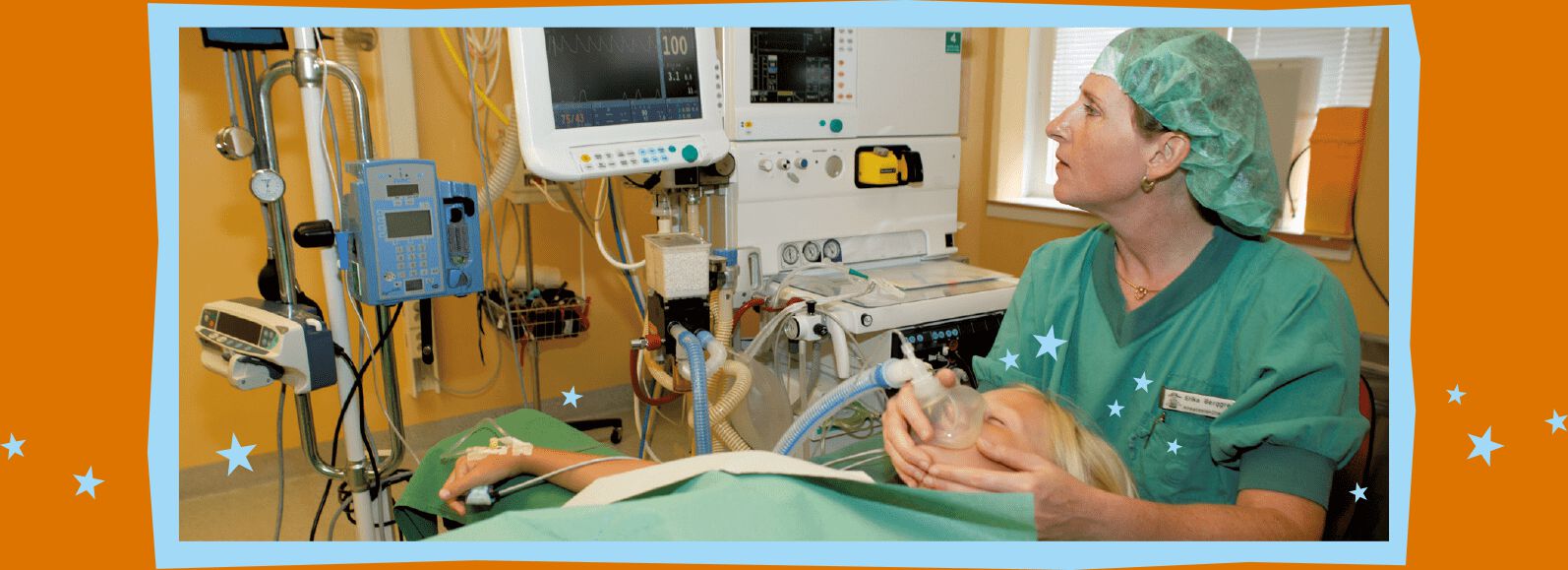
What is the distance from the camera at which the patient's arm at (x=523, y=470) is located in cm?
145

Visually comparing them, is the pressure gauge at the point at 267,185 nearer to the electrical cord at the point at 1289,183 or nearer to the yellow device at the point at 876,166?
the yellow device at the point at 876,166

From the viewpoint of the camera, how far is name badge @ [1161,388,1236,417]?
133 centimetres

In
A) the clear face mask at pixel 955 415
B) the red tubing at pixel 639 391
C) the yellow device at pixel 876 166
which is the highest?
the yellow device at pixel 876 166

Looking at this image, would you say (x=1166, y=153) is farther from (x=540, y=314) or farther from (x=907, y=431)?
(x=540, y=314)

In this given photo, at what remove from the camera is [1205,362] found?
136 cm

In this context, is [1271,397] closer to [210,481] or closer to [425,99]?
[425,99]

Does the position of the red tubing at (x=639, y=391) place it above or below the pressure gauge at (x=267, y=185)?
below

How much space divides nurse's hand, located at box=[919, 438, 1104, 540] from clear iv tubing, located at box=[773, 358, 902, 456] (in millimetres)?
257

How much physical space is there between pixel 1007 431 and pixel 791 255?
1.13m

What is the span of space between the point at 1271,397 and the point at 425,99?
261cm

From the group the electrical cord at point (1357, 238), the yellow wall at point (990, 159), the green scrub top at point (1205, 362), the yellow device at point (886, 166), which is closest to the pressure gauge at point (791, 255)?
the yellow device at point (886, 166)

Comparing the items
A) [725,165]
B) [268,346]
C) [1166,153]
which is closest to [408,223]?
[268,346]

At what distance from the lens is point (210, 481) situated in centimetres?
282

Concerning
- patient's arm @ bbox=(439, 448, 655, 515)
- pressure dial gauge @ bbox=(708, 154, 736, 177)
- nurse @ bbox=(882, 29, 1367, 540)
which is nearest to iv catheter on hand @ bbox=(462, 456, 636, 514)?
patient's arm @ bbox=(439, 448, 655, 515)
